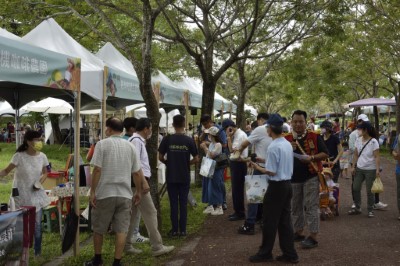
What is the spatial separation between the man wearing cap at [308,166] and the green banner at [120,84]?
283 centimetres

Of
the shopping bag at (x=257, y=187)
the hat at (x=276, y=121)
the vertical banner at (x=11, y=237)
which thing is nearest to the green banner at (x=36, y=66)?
the vertical banner at (x=11, y=237)

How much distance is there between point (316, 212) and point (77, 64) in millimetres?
3774

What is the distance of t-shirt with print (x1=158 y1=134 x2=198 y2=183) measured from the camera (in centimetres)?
684

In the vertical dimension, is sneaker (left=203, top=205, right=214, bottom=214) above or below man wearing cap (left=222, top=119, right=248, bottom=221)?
below

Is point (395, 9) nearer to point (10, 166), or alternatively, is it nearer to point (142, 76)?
point (142, 76)

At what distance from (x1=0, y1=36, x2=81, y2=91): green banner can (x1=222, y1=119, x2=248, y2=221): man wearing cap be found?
3429 millimetres

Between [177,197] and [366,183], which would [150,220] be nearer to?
[177,197]

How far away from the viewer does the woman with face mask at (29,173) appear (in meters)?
5.64

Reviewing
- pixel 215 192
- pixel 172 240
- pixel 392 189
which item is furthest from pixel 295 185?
pixel 392 189

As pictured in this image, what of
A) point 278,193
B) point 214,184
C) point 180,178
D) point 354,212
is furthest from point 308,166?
point 354,212

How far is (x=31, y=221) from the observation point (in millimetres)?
4910

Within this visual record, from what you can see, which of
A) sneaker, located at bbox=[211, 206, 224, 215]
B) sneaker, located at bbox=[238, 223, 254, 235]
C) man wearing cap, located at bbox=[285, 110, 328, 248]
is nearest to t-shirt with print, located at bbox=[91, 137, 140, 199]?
man wearing cap, located at bbox=[285, 110, 328, 248]

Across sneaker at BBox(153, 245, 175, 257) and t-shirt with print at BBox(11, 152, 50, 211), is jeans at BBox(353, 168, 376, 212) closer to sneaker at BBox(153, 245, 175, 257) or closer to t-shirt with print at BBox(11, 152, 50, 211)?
sneaker at BBox(153, 245, 175, 257)

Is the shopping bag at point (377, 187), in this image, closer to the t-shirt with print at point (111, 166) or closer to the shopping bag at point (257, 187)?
the shopping bag at point (257, 187)
